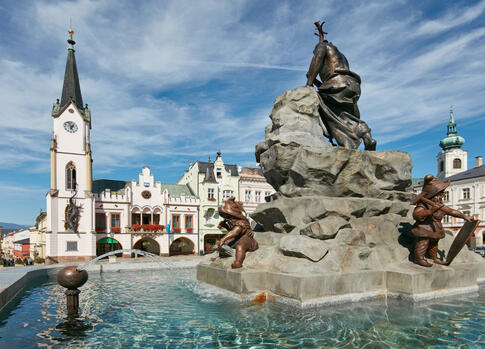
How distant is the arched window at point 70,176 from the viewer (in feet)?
117

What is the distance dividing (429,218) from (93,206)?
33.9 m

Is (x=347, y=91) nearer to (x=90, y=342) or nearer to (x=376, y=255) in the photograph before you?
(x=376, y=255)

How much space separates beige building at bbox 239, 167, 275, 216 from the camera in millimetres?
46812

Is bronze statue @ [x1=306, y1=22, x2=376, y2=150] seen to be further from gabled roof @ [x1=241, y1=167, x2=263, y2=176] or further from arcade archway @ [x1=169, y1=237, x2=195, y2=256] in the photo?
gabled roof @ [x1=241, y1=167, x2=263, y2=176]

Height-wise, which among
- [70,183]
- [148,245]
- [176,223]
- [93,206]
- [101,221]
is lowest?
[148,245]

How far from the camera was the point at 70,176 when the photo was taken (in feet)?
117

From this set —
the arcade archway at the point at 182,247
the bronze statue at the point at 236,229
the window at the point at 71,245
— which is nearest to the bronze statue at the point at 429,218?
the bronze statue at the point at 236,229

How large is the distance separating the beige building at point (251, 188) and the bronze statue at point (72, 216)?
20207mm

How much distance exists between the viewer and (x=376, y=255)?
378 inches

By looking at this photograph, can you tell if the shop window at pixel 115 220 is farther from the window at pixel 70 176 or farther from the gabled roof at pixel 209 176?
the gabled roof at pixel 209 176

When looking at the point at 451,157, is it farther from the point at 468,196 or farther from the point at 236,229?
the point at 236,229

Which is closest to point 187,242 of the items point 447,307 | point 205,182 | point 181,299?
point 205,182

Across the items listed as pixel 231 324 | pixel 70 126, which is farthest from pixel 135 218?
pixel 231 324

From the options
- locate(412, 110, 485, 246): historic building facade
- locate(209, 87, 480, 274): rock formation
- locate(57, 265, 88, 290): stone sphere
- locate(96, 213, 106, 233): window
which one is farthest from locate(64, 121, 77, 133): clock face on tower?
locate(412, 110, 485, 246): historic building facade
